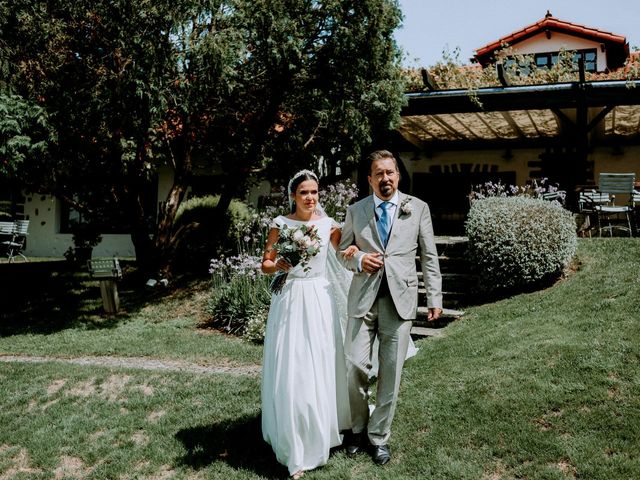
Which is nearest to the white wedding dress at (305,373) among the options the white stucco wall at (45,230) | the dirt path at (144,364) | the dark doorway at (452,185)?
the dirt path at (144,364)

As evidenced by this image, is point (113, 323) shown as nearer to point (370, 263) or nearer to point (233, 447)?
point (233, 447)

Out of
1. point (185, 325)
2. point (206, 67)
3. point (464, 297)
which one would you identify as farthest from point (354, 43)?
point (185, 325)

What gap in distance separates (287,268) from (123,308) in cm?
702

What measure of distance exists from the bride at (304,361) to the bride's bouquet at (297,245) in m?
0.06

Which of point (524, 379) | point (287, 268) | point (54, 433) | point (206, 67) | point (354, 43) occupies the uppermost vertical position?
point (354, 43)

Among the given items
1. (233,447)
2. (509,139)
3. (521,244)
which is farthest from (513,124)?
(233,447)

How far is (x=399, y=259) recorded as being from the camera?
4.09 metres

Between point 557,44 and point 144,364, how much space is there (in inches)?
737

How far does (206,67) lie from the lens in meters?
8.41

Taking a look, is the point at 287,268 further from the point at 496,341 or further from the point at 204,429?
the point at 496,341

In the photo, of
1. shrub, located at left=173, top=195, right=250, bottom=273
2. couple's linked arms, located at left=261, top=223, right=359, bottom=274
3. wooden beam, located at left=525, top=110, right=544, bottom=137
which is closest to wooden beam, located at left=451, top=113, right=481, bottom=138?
wooden beam, located at left=525, top=110, right=544, bottom=137

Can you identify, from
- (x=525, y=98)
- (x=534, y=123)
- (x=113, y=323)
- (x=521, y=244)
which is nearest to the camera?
(x=521, y=244)

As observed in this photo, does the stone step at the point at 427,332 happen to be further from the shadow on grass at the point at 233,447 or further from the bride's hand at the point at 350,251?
the bride's hand at the point at 350,251

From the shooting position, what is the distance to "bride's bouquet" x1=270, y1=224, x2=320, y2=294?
4078mm
